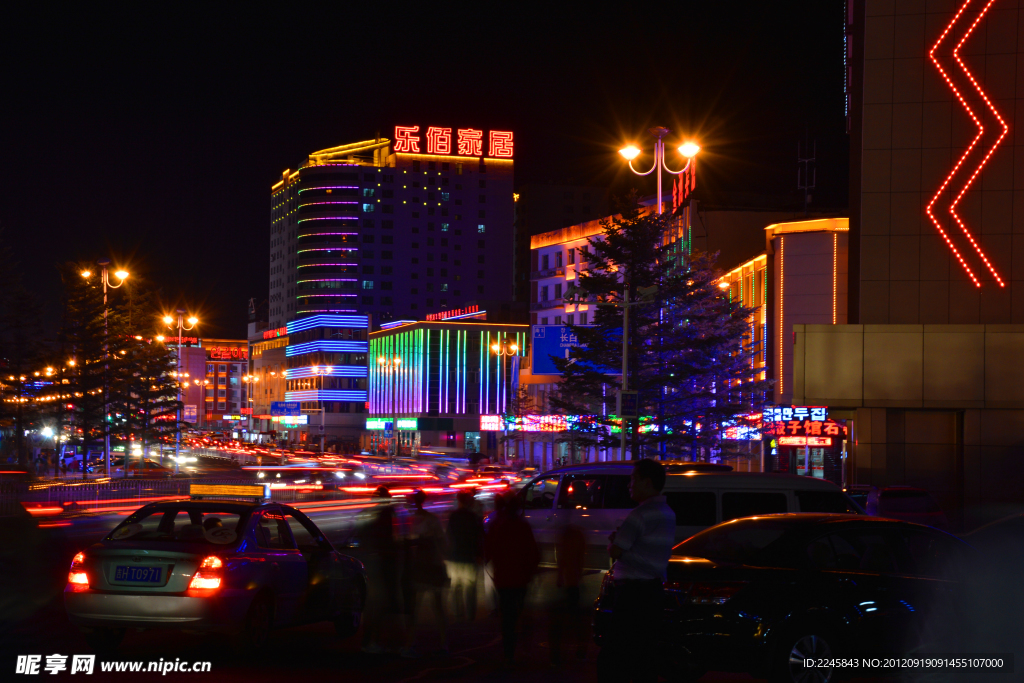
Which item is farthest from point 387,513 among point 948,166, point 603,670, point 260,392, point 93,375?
point 260,392

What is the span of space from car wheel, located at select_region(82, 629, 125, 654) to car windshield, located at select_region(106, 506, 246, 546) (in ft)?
2.88

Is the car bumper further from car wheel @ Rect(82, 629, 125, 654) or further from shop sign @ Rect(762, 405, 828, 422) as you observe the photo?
shop sign @ Rect(762, 405, 828, 422)

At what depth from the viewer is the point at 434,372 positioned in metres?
116

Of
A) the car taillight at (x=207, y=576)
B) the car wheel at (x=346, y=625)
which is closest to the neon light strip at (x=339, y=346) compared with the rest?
the car wheel at (x=346, y=625)

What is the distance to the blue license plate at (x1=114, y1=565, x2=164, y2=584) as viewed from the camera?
30.6 feet

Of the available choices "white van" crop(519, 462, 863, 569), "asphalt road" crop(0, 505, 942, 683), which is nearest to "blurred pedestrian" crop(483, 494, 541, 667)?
"asphalt road" crop(0, 505, 942, 683)

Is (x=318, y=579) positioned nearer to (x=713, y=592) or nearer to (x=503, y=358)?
(x=713, y=592)

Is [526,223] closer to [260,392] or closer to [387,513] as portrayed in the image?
[260,392]

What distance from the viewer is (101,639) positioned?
9688mm

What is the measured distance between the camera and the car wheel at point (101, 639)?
9675mm

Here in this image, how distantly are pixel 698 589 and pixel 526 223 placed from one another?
15234cm

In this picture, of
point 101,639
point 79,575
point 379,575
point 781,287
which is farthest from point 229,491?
point 781,287

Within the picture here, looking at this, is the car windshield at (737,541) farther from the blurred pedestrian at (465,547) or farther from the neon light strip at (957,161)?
the neon light strip at (957,161)

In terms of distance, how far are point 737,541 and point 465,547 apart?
4.70 meters
